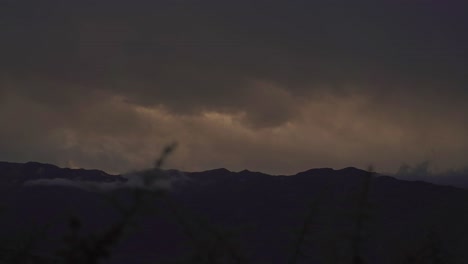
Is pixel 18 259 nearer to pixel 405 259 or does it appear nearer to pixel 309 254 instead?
pixel 309 254

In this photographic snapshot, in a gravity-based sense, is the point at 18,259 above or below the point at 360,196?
below

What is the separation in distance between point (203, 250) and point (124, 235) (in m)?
4.05

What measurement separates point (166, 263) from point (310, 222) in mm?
2644

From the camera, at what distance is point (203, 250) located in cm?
1163

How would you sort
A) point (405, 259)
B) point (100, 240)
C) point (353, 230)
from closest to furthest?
point (100, 240), point (353, 230), point (405, 259)

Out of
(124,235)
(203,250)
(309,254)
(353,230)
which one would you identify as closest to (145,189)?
(124,235)

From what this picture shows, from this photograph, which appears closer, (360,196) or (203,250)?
(360,196)

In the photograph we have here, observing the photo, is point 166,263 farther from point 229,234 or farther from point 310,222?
point 310,222

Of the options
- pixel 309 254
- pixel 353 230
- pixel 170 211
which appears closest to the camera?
pixel 353 230

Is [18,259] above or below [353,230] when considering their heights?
below

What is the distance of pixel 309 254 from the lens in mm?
12312

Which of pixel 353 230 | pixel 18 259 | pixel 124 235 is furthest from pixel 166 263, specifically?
pixel 124 235

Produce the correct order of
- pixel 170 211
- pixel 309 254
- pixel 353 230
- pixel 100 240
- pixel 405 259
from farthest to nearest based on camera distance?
pixel 405 259, pixel 309 254, pixel 170 211, pixel 353 230, pixel 100 240

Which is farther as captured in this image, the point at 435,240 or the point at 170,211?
the point at 435,240
